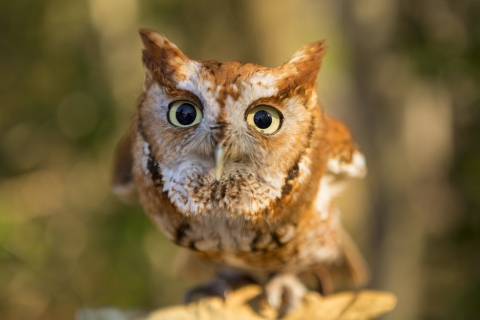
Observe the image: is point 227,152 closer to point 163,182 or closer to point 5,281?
point 163,182

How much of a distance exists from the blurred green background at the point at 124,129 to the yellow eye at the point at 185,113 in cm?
186

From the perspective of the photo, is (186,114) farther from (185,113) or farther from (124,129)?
(124,129)

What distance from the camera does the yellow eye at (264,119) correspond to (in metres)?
0.81

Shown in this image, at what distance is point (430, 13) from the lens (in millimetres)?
2564

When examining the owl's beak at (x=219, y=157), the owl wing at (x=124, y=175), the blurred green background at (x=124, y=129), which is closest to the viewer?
the owl's beak at (x=219, y=157)

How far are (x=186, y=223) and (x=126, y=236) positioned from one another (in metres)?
2.04

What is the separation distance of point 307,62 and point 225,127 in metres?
0.22

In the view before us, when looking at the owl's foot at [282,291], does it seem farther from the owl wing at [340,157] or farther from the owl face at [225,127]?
the owl face at [225,127]

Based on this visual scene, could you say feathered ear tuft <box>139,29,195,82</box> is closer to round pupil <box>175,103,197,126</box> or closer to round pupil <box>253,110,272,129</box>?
round pupil <box>175,103,197,126</box>

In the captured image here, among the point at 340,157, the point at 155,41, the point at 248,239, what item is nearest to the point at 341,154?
the point at 340,157

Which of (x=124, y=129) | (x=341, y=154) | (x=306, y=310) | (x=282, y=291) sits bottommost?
(x=306, y=310)

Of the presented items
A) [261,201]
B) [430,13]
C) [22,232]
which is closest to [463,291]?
[430,13]

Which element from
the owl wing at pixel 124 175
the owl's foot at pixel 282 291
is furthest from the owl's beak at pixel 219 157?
the owl's foot at pixel 282 291

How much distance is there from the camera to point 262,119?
0.82 meters
